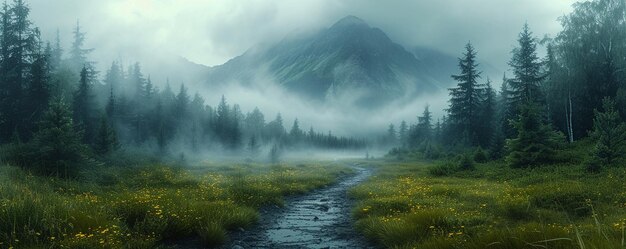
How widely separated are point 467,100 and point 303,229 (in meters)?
51.3

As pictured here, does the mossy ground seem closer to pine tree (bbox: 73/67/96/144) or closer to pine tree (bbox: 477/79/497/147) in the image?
pine tree (bbox: 477/79/497/147)

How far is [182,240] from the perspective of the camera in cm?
1007

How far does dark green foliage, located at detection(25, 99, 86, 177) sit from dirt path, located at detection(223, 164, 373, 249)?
9.84 meters

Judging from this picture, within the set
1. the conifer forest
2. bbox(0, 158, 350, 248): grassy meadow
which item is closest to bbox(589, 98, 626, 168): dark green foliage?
the conifer forest

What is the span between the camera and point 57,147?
62.6 feet

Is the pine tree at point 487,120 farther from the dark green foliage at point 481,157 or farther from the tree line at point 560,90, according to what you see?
the dark green foliage at point 481,157

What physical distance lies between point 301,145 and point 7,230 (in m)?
136

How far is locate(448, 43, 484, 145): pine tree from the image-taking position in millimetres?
58019

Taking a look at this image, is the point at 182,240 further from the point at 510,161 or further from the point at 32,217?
the point at 510,161

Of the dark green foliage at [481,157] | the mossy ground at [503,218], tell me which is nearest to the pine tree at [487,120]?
the dark green foliage at [481,157]

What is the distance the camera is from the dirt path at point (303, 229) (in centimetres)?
1059

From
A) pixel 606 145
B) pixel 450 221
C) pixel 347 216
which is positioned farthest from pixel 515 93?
pixel 450 221

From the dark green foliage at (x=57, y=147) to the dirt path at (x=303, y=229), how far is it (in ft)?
32.3

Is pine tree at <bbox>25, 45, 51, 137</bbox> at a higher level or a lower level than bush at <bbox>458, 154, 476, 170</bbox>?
higher
